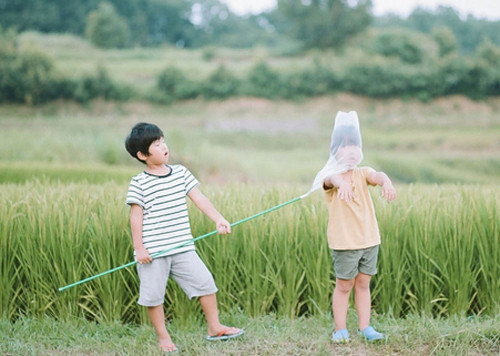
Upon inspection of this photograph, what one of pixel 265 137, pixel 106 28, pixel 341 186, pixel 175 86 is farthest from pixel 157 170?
pixel 106 28

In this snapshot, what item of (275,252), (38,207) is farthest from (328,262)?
(38,207)

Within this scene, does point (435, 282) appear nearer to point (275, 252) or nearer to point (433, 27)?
point (275, 252)

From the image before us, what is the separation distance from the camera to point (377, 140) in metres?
9.27

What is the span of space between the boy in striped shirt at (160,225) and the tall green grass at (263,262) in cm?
50

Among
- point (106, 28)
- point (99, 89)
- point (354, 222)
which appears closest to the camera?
point (354, 222)

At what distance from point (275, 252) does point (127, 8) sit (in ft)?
27.1

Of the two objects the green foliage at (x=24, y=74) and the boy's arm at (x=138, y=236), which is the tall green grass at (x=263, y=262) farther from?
the green foliage at (x=24, y=74)

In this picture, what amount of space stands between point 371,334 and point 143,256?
3.07 feet

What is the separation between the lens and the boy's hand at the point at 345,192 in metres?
2.09

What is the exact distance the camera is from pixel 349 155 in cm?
220

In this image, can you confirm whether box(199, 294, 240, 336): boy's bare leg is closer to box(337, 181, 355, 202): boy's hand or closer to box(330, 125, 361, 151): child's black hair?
box(337, 181, 355, 202): boy's hand

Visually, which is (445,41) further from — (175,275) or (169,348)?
(169,348)

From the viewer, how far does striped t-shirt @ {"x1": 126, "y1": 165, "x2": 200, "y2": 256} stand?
2.20 m

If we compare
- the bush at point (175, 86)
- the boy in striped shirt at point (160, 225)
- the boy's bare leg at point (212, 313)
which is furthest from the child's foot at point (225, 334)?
the bush at point (175, 86)
